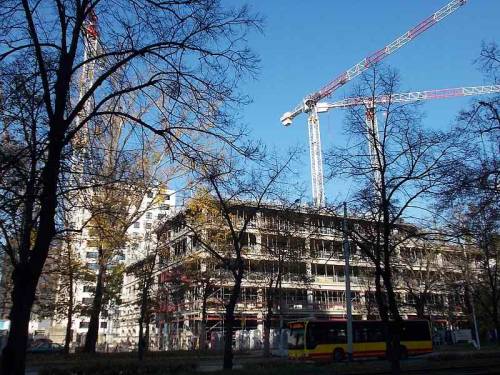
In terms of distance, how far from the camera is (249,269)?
5094 centimetres

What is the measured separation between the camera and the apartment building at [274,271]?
33062mm

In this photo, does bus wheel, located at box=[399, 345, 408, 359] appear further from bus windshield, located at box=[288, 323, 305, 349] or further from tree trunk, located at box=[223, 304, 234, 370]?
tree trunk, located at box=[223, 304, 234, 370]

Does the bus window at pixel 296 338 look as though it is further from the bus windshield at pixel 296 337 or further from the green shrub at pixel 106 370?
the green shrub at pixel 106 370

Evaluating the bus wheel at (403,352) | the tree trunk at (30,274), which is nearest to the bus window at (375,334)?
the bus wheel at (403,352)

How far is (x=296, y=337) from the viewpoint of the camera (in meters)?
39.8

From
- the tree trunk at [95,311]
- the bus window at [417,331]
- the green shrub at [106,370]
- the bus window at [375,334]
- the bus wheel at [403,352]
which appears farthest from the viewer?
the bus window at [417,331]

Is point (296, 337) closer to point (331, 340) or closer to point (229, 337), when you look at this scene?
point (331, 340)

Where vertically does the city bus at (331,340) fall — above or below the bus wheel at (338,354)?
above

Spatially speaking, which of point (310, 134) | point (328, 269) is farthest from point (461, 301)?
point (310, 134)

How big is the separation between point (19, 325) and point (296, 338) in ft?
99.8

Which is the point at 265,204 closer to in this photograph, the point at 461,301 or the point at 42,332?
the point at 461,301

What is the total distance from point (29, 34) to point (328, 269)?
6961 cm

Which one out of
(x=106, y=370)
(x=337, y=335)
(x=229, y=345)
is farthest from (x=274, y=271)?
(x=106, y=370)

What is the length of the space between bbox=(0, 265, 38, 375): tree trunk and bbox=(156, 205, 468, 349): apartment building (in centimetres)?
1439
